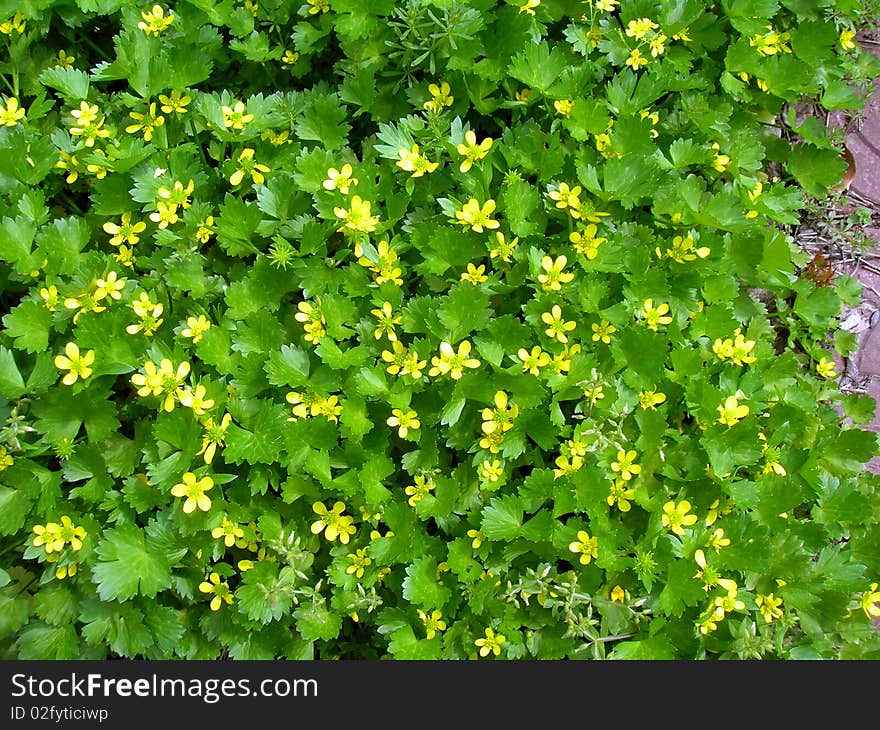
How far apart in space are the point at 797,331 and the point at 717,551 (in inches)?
→ 48.2

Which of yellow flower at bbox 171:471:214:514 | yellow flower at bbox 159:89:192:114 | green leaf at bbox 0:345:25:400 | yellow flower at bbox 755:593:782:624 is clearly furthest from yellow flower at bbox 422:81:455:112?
yellow flower at bbox 755:593:782:624

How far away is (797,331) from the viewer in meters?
3.23

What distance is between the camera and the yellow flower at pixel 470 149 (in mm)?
2736

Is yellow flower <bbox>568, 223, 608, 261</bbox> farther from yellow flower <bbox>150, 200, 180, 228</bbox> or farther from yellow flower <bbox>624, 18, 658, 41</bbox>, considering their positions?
yellow flower <bbox>150, 200, 180, 228</bbox>

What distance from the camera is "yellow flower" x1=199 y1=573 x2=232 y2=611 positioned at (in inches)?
96.2

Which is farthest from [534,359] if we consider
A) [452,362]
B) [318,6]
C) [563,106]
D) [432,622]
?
[318,6]

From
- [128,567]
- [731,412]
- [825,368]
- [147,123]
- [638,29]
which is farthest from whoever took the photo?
[825,368]

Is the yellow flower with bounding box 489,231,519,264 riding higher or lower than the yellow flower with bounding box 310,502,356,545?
higher

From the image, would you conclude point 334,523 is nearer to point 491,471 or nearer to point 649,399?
point 491,471

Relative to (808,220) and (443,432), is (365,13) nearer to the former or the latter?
(443,432)

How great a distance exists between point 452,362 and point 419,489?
0.45 m

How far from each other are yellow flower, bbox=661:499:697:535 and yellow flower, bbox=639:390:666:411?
0.35 m

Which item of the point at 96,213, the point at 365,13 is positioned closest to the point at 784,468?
the point at 365,13

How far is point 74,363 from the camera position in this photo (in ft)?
8.16
